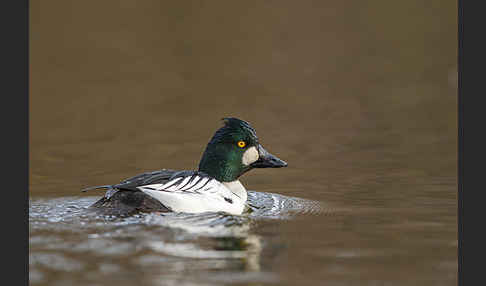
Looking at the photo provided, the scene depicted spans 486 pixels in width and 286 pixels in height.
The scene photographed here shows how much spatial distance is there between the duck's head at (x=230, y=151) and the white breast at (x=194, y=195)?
0.48m

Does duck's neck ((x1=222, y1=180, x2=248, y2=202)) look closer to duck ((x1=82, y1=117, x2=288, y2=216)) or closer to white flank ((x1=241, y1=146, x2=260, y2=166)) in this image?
duck ((x1=82, y1=117, x2=288, y2=216))

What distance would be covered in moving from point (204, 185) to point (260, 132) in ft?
18.1

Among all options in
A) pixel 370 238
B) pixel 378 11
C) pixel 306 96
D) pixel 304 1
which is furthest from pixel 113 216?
pixel 304 1

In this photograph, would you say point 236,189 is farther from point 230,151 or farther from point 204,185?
point 204,185

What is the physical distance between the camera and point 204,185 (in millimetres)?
7516

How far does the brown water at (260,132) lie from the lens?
18.7 feet

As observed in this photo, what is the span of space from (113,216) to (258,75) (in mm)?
12879

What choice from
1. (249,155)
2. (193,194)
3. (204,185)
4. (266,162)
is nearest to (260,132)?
(266,162)

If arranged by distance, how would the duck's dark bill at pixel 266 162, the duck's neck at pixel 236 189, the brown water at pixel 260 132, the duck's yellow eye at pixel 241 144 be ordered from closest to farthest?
1. the brown water at pixel 260 132
2. the duck's neck at pixel 236 189
3. the duck's yellow eye at pixel 241 144
4. the duck's dark bill at pixel 266 162

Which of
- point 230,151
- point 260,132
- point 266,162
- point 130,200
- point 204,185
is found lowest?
point 130,200

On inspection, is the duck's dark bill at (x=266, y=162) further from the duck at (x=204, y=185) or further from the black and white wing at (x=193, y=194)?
the black and white wing at (x=193, y=194)

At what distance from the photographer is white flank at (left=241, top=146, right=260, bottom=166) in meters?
8.30

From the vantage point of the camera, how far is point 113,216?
6.89 m

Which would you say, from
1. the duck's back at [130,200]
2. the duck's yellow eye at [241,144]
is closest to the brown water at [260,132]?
the duck's back at [130,200]
